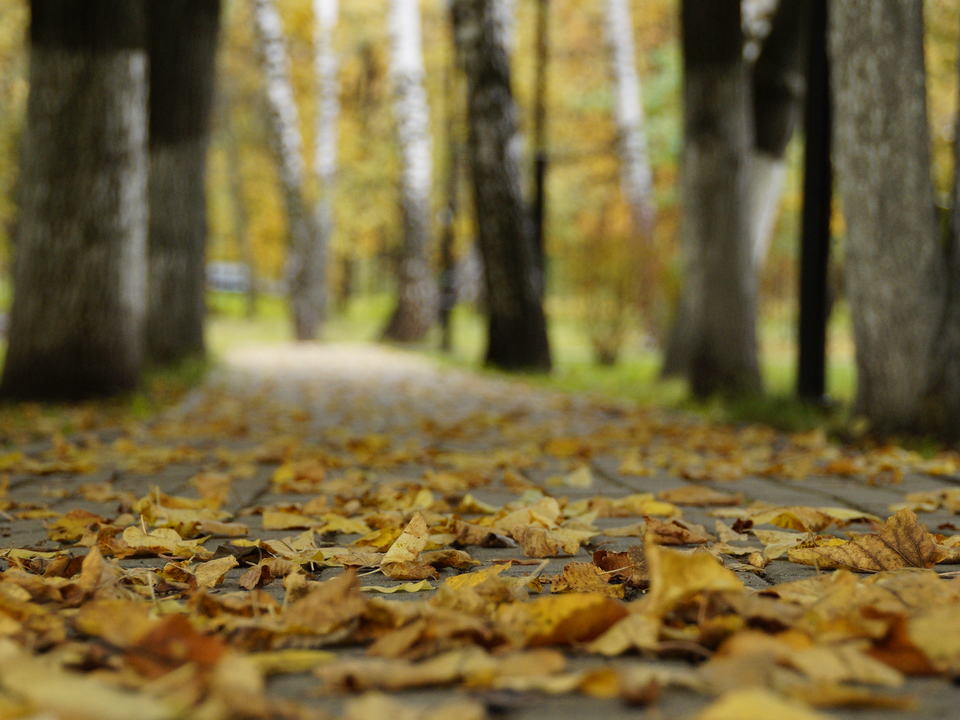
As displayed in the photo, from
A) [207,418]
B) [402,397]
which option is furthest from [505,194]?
[207,418]

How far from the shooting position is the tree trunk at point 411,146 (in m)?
17.0

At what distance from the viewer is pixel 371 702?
121cm

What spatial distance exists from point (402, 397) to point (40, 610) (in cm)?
622

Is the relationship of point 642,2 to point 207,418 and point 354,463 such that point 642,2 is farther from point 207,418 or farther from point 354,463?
point 354,463

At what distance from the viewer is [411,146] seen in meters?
17.2

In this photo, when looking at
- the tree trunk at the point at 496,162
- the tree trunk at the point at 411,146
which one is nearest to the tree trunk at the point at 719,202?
the tree trunk at the point at 496,162

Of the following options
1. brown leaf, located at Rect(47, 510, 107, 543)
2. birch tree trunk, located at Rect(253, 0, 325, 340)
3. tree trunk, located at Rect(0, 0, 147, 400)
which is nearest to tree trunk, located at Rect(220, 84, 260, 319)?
birch tree trunk, located at Rect(253, 0, 325, 340)

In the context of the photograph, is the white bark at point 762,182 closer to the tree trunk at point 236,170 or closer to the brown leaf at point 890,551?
the brown leaf at point 890,551

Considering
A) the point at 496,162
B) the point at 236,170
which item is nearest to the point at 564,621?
the point at 496,162

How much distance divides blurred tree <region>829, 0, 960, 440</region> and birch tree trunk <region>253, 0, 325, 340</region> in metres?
13.1

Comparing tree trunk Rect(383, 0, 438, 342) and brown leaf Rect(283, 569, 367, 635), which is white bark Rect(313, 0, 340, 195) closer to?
tree trunk Rect(383, 0, 438, 342)

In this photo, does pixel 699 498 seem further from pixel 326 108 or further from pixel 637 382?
pixel 326 108

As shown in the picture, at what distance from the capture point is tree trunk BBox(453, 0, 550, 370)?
10375 mm

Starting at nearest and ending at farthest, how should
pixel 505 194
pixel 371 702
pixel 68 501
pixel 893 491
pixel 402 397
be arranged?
1. pixel 371 702
2. pixel 68 501
3. pixel 893 491
4. pixel 402 397
5. pixel 505 194
